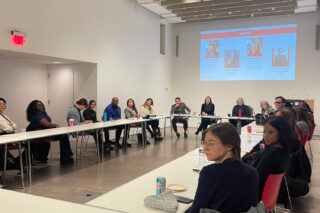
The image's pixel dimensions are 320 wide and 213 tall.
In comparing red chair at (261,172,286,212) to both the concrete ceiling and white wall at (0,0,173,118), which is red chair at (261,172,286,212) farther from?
the concrete ceiling

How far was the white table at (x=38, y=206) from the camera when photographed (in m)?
1.60

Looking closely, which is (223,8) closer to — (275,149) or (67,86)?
(67,86)

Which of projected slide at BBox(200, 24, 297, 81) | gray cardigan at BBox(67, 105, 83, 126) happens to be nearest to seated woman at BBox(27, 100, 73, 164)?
gray cardigan at BBox(67, 105, 83, 126)

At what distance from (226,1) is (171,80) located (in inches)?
173

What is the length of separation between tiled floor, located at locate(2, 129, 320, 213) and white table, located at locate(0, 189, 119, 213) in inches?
71.6

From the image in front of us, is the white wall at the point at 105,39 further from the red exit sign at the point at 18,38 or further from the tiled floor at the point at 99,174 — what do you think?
the tiled floor at the point at 99,174

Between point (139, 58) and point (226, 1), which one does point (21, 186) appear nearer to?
point (139, 58)

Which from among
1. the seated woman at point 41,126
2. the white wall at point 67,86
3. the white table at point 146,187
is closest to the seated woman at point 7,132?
the seated woman at point 41,126

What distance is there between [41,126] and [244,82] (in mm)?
7649

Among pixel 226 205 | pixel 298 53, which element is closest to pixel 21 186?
pixel 226 205

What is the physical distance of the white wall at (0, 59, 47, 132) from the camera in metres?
7.09

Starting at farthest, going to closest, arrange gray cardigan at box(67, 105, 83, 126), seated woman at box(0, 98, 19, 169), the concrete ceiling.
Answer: the concrete ceiling → gray cardigan at box(67, 105, 83, 126) → seated woman at box(0, 98, 19, 169)

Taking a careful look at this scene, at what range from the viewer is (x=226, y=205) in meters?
1.38

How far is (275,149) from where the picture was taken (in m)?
2.29
